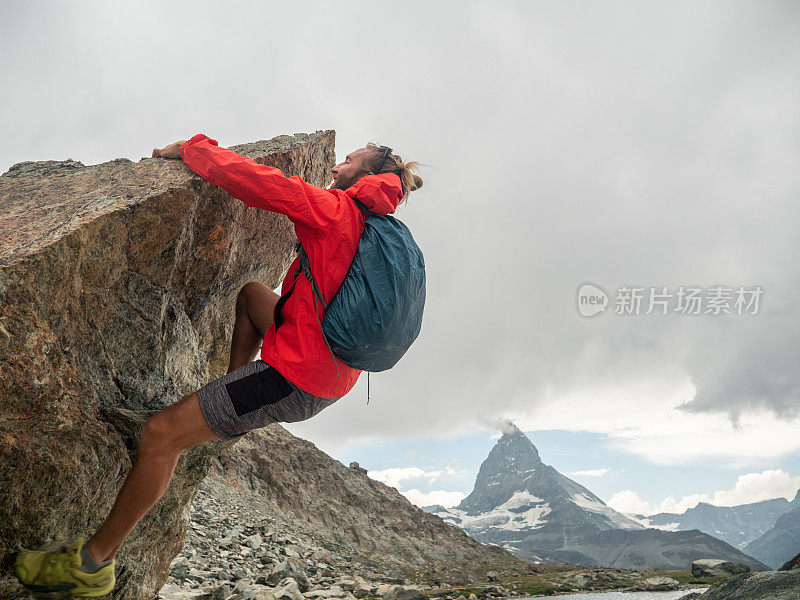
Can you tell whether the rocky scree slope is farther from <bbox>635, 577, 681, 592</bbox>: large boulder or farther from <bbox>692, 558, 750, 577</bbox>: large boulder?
<bbox>692, 558, 750, 577</bbox>: large boulder

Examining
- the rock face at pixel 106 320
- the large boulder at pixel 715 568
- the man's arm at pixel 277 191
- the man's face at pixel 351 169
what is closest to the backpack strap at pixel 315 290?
the man's arm at pixel 277 191

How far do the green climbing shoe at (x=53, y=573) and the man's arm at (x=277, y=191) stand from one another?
3.36 m

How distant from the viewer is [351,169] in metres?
5.52

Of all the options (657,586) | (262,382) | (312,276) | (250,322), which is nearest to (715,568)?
(657,586)

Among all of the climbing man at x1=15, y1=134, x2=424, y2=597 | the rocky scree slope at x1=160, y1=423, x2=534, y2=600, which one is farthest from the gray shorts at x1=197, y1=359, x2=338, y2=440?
the rocky scree slope at x1=160, y1=423, x2=534, y2=600

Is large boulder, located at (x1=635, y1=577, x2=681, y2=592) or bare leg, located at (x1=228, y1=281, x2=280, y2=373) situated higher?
bare leg, located at (x1=228, y1=281, x2=280, y2=373)

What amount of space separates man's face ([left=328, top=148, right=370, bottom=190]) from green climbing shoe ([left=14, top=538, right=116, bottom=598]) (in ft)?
13.9

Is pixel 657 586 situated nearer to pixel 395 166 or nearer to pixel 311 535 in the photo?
pixel 311 535

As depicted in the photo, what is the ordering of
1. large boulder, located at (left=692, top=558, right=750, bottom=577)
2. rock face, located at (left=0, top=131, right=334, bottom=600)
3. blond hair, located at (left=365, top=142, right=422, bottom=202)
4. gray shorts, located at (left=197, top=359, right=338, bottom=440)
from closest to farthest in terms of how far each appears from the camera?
rock face, located at (left=0, top=131, right=334, bottom=600) → gray shorts, located at (left=197, top=359, right=338, bottom=440) → blond hair, located at (left=365, top=142, right=422, bottom=202) → large boulder, located at (left=692, top=558, right=750, bottom=577)

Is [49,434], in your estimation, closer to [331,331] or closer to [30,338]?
[30,338]

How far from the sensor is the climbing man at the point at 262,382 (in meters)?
4.22

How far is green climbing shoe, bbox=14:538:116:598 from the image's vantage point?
4117 millimetres

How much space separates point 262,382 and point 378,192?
204 centimetres

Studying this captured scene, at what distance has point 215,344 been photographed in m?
7.85
